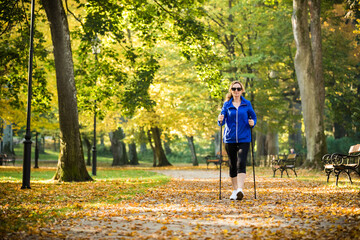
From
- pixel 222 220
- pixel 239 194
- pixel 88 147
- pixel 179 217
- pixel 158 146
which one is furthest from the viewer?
pixel 88 147

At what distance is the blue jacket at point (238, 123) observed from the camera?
28.3 feet

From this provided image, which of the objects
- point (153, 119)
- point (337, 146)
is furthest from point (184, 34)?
point (337, 146)

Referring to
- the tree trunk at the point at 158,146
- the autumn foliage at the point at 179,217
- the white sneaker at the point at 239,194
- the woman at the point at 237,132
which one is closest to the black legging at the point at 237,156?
the woman at the point at 237,132

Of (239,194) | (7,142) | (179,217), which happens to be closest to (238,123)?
(239,194)

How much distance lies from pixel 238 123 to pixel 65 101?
770 cm

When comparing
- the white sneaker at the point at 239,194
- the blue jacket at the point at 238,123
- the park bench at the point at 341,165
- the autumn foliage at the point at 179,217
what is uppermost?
the blue jacket at the point at 238,123

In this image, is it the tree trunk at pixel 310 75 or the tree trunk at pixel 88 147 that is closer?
the tree trunk at pixel 310 75

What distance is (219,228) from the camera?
18.8ft

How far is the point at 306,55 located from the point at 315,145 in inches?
171

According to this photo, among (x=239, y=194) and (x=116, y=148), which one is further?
(x=116, y=148)

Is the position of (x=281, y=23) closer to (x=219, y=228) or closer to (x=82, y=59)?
(x=82, y=59)

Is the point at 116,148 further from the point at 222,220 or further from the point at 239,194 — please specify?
the point at 222,220

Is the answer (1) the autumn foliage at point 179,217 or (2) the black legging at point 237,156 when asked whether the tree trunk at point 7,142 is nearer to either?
(1) the autumn foliage at point 179,217

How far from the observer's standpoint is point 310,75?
66.7ft
